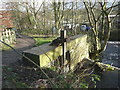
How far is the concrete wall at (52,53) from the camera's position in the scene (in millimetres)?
4164

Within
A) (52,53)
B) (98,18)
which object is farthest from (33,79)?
(98,18)

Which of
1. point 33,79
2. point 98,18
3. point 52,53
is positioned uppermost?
point 98,18

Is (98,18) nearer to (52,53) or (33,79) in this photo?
(52,53)

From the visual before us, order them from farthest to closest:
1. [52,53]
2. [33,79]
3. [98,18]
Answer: [98,18], [52,53], [33,79]

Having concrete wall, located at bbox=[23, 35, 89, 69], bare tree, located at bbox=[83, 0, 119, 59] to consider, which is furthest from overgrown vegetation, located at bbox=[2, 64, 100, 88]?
bare tree, located at bbox=[83, 0, 119, 59]

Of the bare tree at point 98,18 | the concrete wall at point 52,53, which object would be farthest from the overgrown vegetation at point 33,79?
the bare tree at point 98,18

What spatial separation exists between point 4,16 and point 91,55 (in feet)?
24.0

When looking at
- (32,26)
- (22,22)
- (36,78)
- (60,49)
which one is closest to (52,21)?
(32,26)

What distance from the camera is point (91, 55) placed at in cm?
981

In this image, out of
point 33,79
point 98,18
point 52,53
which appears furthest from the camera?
point 98,18

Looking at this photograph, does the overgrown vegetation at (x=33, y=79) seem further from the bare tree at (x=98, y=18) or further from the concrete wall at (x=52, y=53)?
the bare tree at (x=98, y=18)

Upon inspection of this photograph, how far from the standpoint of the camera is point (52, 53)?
475 cm

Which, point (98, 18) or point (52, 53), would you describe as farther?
point (98, 18)

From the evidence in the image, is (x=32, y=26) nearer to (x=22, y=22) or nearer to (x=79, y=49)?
(x=22, y=22)
